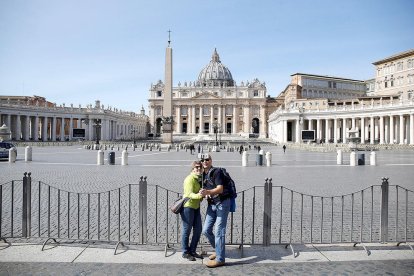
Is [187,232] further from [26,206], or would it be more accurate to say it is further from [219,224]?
[26,206]

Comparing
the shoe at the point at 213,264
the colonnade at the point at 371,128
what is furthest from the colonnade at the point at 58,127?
the shoe at the point at 213,264

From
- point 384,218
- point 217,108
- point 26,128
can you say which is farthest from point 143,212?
point 217,108

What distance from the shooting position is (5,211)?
9227 millimetres

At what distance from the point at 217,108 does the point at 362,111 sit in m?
65.6

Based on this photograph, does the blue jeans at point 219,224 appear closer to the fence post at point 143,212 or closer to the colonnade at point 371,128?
the fence post at point 143,212

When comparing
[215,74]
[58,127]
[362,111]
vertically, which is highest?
[215,74]

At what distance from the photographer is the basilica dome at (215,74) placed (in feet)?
463

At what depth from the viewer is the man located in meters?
5.86

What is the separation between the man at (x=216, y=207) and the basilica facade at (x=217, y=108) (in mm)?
115980

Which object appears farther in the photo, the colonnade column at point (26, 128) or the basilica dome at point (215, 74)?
the basilica dome at point (215, 74)

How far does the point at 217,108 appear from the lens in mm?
126875

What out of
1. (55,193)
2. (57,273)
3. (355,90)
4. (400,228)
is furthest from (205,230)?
(355,90)

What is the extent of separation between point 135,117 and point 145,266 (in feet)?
404

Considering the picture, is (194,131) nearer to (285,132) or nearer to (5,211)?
(285,132)
